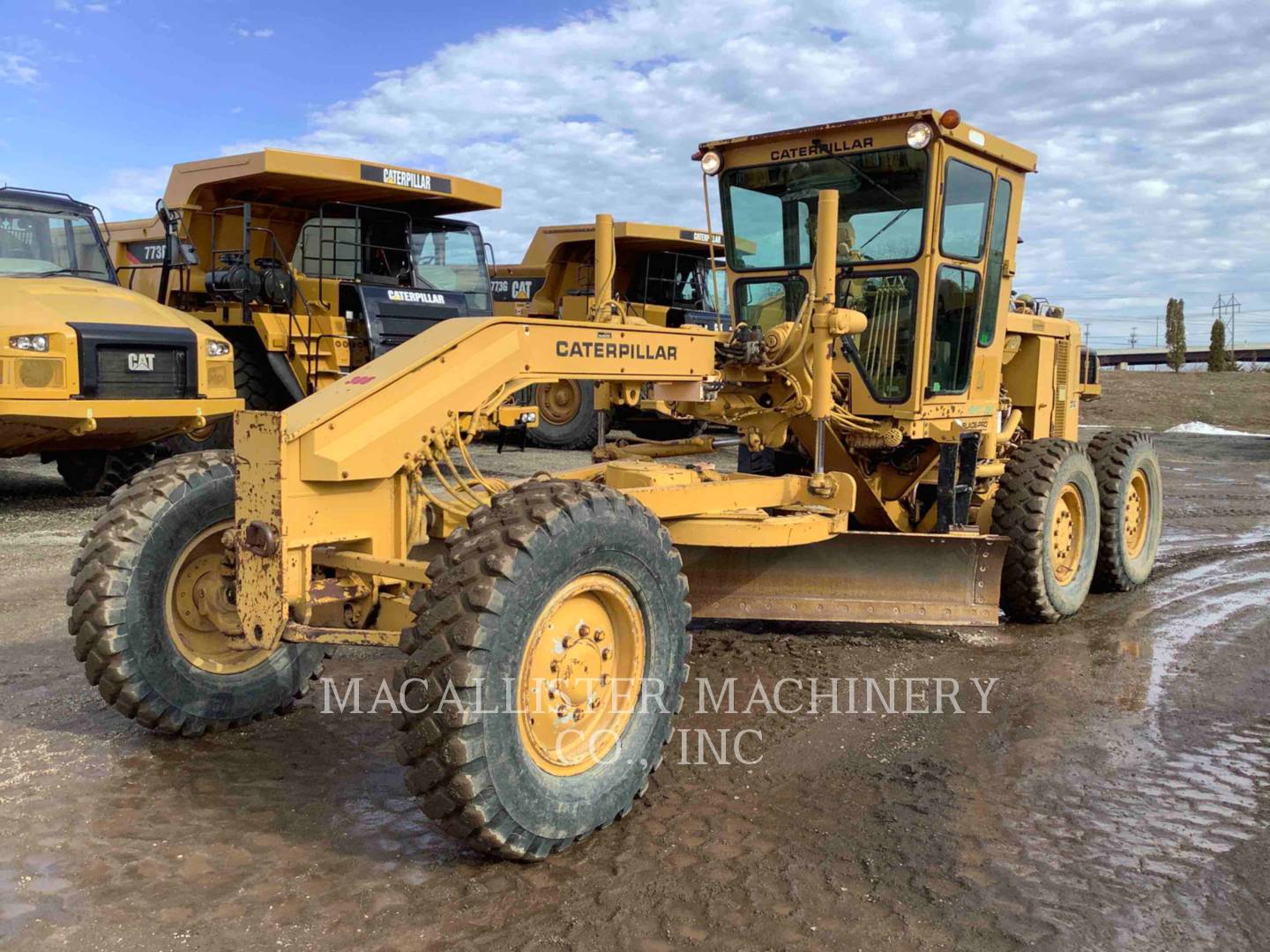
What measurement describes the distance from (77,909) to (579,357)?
2503 millimetres

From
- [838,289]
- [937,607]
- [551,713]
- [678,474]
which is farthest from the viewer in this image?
[838,289]

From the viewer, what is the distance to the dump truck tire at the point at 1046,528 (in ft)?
20.4

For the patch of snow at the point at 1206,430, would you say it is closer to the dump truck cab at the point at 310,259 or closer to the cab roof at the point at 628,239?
the cab roof at the point at 628,239

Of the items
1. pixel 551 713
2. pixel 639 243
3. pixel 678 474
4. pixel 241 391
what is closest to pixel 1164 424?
pixel 639 243

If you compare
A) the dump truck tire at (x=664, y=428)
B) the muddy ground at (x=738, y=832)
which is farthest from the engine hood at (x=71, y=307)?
the dump truck tire at (x=664, y=428)

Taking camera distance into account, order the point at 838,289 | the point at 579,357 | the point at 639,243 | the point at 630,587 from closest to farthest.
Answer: the point at 630,587
the point at 579,357
the point at 838,289
the point at 639,243

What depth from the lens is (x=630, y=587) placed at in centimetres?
371

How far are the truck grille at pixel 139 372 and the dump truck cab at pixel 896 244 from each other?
4778mm

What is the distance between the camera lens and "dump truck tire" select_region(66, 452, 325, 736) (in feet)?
13.2

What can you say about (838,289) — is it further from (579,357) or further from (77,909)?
(77,909)

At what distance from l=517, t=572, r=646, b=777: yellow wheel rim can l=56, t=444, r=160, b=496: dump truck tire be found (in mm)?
7596

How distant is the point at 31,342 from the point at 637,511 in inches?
242

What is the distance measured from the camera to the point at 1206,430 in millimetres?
19984

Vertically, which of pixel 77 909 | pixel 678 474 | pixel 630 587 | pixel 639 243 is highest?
pixel 639 243
